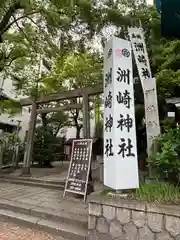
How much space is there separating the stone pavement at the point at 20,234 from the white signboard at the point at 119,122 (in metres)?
1.38

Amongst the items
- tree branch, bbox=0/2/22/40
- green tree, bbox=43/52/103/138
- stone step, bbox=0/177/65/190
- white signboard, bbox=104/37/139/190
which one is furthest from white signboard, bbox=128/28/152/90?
green tree, bbox=43/52/103/138

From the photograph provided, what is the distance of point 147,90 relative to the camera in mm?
4730

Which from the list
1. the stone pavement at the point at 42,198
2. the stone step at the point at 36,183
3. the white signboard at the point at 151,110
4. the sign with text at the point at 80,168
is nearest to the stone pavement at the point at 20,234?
the stone pavement at the point at 42,198

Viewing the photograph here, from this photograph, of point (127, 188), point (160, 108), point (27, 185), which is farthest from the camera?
point (160, 108)

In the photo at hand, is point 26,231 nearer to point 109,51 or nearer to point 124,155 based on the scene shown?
point 124,155

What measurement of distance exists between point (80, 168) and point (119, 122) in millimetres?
2432

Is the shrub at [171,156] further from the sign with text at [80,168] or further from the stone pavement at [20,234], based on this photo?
the sign with text at [80,168]

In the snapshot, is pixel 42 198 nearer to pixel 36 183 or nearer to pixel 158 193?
pixel 36 183

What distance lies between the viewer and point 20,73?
39.2 ft

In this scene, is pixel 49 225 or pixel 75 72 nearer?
pixel 49 225

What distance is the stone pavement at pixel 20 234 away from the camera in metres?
3.74

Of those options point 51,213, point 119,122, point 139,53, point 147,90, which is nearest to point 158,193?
point 119,122

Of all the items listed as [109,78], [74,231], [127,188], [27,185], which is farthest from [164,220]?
[27,185]

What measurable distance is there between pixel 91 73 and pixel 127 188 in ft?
23.5
